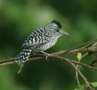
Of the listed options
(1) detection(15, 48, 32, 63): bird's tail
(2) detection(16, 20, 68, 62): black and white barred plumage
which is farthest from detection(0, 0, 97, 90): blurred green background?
(1) detection(15, 48, 32, 63): bird's tail

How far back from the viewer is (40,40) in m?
5.14

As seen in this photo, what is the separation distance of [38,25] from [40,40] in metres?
1.84

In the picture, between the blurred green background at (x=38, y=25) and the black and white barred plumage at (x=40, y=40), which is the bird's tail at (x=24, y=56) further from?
the blurred green background at (x=38, y=25)

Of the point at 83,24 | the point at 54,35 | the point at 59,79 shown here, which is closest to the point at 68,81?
the point at 59,79

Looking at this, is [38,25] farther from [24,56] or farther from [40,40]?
[24,56]

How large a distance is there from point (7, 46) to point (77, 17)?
1.37 meters

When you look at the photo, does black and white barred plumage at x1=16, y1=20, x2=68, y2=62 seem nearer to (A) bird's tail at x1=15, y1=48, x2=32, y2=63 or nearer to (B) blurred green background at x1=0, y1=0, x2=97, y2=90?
(A) bird's tail at x1=15, y1=48, x2=32, y2=63

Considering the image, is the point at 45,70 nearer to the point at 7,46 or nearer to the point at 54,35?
the point at 7,46

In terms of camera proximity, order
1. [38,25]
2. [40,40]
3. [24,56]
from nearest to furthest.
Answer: [24,56], [40,40], [38,25]

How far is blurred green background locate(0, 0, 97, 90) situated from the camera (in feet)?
23.4

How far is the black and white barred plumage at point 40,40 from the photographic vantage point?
4758mm

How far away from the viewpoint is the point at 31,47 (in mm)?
4879

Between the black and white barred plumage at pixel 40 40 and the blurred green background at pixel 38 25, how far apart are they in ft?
3.61

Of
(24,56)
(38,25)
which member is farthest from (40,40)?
(38,25)
